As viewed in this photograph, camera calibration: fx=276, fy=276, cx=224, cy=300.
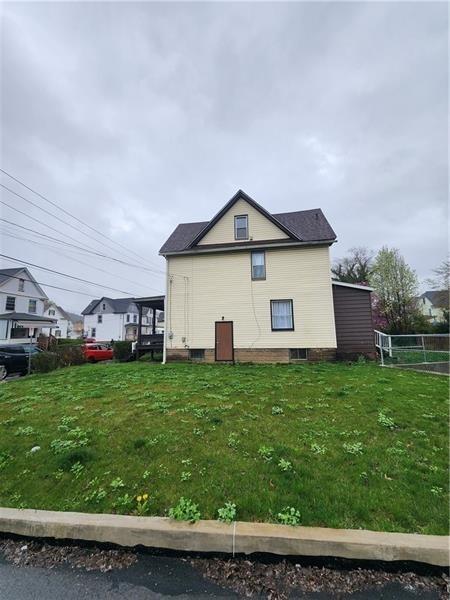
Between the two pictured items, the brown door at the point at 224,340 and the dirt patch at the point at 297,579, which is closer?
the dirt patch at the point at 297,579

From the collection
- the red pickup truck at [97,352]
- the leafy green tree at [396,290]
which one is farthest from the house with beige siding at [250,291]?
the leafy green tree at [396,290]

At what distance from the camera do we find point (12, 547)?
2.36 metres

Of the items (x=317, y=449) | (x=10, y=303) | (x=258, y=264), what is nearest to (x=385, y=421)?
(x=317, y=449)

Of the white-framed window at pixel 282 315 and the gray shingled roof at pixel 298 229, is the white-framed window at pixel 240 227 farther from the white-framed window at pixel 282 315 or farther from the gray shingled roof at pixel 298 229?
the white-framed window at pixel 282 315

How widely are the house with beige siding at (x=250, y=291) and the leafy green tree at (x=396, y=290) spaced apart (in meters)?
12.4

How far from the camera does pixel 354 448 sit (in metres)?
3.64

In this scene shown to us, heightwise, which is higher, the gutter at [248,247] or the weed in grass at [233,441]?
the gutter at [248,247]

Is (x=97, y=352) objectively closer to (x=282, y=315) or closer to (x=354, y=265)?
(x=282, y=315)

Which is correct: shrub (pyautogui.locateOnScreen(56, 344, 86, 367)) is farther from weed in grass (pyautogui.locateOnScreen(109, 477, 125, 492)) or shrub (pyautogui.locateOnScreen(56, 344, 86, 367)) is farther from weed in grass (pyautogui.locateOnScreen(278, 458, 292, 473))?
weed in grass (pyautogui.locateOnScreen(278, 458, 292, 473))

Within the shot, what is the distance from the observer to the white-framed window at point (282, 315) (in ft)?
43.8

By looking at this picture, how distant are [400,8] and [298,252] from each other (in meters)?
8.35

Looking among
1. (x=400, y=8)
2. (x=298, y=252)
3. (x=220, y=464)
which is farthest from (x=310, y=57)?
(x=220, y=464)

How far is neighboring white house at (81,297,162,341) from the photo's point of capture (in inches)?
1660

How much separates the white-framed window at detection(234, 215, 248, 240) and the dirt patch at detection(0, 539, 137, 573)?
43.5 feet
